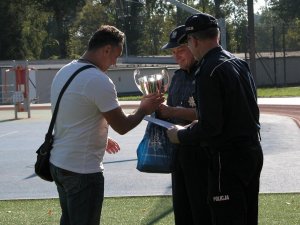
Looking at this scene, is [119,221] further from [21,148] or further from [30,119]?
[30,119]

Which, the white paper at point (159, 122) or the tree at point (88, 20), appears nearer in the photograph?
the white paper at point (159, 122)

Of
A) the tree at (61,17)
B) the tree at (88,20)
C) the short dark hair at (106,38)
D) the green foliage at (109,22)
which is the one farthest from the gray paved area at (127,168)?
the tree at (88,20)

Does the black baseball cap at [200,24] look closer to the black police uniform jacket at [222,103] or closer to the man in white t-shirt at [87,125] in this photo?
the black police uniform jacket at [222,103]

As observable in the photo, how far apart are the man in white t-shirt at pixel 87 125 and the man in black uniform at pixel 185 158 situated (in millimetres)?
499

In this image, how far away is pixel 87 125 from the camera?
493 centimetres

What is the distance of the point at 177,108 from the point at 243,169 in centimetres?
109

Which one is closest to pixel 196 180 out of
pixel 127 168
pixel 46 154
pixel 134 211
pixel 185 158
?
pixel 185 158

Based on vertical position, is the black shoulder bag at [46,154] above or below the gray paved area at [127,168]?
above

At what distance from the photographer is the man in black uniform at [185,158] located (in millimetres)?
5125

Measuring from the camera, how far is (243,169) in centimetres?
456

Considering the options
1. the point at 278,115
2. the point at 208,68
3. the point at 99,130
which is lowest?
the point at 278,115

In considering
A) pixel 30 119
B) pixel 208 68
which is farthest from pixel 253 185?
pixel 30 119

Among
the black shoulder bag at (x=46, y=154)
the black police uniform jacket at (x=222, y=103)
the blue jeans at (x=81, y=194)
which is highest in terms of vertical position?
the black police uniform jacket at (x=222, y=103)

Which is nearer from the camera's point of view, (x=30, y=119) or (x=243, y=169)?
(x=243, y=169)
